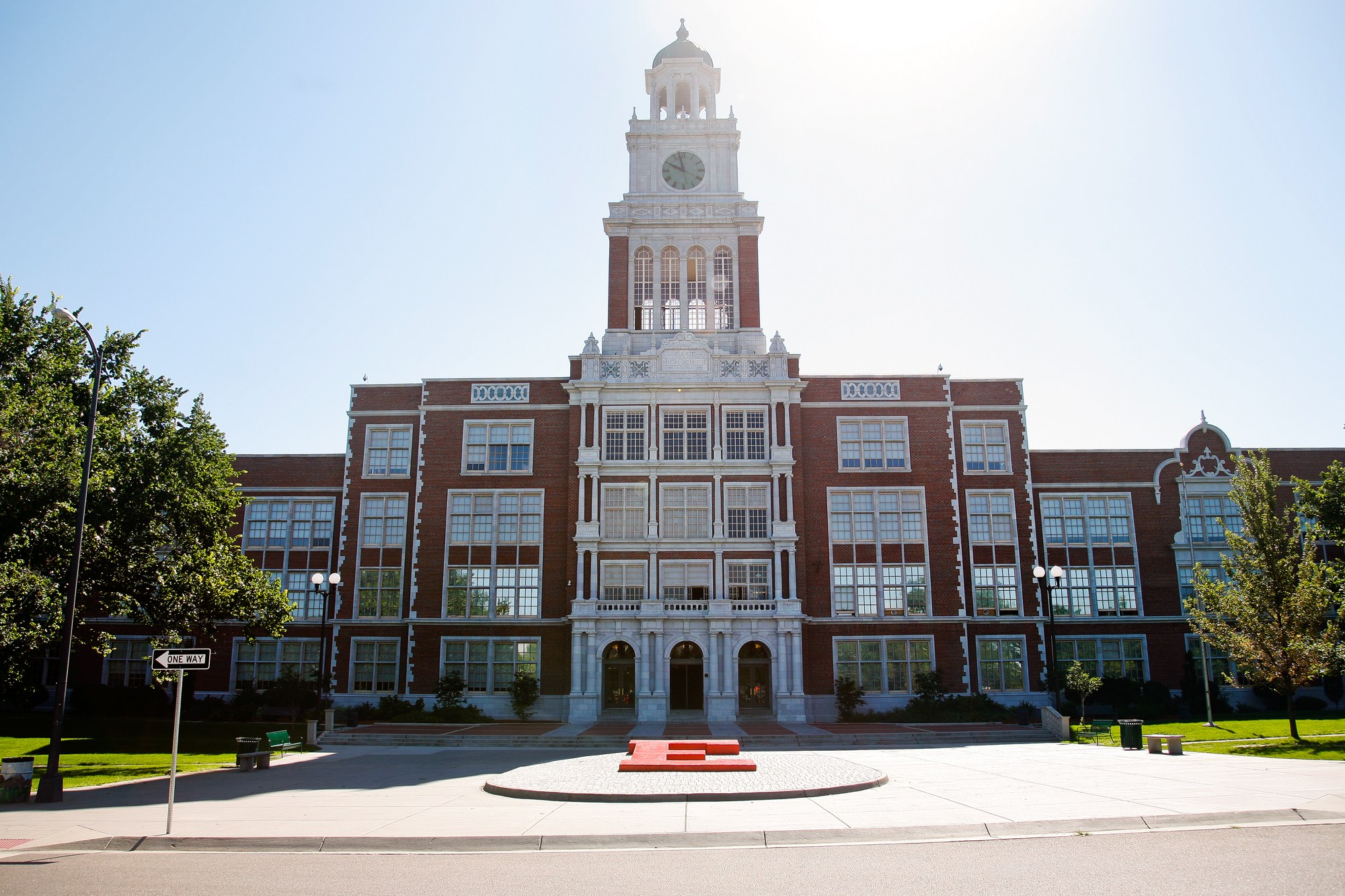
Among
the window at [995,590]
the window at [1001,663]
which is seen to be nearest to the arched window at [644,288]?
the window at [995,590]

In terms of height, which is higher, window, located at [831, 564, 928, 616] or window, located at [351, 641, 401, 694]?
window, located at [831, 564, 928, 616]

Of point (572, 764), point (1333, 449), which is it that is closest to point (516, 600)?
point (572, 764)

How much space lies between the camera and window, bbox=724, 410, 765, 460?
47625mm

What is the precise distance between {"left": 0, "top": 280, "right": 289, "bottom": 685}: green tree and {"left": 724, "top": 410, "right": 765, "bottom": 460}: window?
72.2 ft

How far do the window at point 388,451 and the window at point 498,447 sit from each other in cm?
327

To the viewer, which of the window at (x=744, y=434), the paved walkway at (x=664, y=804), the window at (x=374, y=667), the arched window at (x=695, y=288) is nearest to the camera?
the paved walkway at (x=664, y=804)

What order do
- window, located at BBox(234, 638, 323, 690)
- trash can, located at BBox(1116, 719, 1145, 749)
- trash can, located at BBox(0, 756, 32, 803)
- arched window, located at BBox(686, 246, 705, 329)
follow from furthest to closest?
arched window, located at BBox(686, 246, 705, 329), window, located at BBox(234, 638, 323, 690), trash can, located at BBox(1116, 719, 1145, 749), trash can, located at BBox(0, 756, 32, 803)

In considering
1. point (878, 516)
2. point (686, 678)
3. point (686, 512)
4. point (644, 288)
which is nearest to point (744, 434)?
point (686, 512)

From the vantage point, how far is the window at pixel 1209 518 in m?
48.8

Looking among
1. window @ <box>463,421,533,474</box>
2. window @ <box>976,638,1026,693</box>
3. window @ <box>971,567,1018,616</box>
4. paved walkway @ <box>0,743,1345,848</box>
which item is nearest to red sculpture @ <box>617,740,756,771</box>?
paved walkway @ <box>0,743,1345,848</box>

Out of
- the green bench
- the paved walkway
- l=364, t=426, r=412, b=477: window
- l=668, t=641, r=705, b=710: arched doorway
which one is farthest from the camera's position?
l=364, t=426, r=412, b=477: window

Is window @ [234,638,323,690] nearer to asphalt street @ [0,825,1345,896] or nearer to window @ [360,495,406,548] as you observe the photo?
window @ [360,495,406,548]

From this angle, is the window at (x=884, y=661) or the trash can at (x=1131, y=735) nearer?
the trash can at (x=1131, y=735)

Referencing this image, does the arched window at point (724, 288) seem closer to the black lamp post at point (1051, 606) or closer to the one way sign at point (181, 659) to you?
the black lamp post at point (1051, 606)
